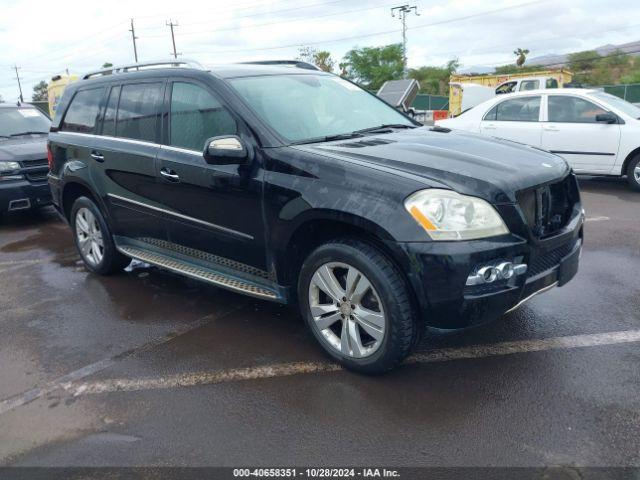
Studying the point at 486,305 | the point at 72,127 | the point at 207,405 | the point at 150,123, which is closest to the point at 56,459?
the point at 207,405

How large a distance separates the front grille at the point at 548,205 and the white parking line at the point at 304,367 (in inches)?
31.2

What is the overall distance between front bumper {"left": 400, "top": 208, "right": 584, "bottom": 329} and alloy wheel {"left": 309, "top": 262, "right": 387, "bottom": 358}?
293 millimetres

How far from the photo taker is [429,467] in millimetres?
2549

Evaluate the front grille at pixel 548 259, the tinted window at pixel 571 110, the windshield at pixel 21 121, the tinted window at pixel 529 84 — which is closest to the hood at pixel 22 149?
the windshield at pixel 21 121

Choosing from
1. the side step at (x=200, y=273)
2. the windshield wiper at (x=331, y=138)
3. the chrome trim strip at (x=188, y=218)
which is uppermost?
the windshield wiper at (x=331, y=138)

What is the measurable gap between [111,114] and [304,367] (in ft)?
9.57

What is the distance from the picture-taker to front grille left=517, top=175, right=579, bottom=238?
3148mm

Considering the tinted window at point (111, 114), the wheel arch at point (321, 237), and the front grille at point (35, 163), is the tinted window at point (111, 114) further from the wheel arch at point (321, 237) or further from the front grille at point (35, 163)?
the front grille at point (35, 163)

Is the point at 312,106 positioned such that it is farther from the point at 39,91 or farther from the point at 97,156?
the point at 39,91

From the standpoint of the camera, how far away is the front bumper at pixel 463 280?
2859mm

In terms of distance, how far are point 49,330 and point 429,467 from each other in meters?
3.11

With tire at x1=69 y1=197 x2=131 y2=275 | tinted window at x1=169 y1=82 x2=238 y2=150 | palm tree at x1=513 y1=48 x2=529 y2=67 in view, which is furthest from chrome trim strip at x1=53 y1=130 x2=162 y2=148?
palm tree at x1=513 y1=48 x2=529 y2=67

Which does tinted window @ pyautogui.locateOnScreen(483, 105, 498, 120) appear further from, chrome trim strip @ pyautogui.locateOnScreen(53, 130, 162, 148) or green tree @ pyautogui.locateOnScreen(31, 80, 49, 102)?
green tree @ pyautogui.locateOnScreen(31, 80, 49, 102)

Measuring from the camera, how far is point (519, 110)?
9453 mm
